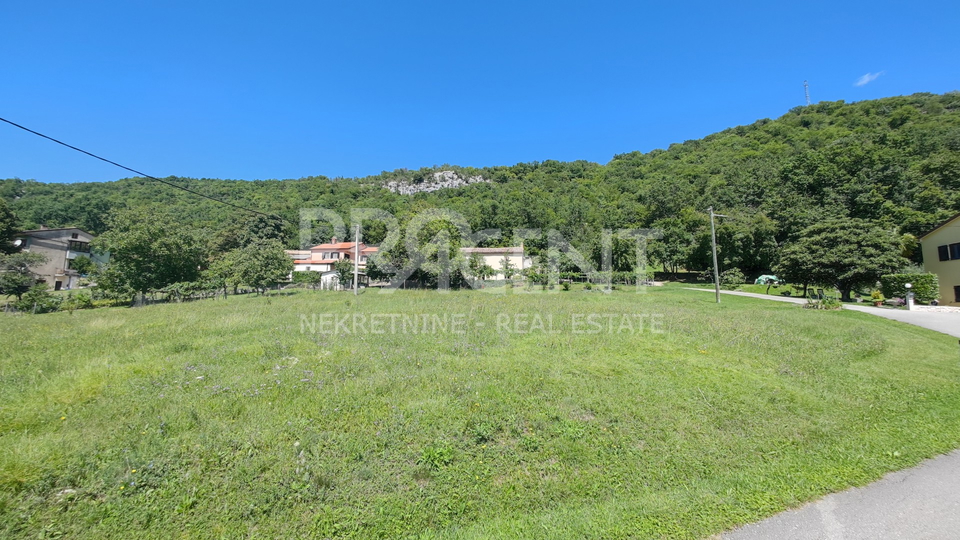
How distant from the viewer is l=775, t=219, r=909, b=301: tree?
2056 centimetres

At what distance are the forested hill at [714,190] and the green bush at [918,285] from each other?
19.1 meters

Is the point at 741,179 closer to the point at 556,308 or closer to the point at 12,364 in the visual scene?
A: the point at 556,308

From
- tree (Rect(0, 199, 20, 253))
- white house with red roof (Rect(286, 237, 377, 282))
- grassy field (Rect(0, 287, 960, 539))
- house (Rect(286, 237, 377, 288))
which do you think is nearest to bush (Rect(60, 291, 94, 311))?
house (Rect(286, 237, 377, 288))

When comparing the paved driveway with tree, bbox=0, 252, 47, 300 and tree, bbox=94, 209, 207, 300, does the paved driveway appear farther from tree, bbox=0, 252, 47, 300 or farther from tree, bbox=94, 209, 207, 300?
tree, bbox=0, 252, 47, 300

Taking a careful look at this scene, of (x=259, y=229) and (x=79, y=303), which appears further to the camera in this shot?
(x=259, y=229)

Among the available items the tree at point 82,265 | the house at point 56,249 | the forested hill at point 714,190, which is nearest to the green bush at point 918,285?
the forested hill at point 714,190

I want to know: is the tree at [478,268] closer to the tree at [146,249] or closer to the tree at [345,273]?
the tree at [345,273]

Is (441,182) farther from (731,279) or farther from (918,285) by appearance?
(918,285)

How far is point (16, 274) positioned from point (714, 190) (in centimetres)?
7882

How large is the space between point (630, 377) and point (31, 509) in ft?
24.7

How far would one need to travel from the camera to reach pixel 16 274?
30.4 m

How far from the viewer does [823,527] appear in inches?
117

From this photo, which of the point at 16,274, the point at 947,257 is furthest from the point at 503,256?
the point at 16,274

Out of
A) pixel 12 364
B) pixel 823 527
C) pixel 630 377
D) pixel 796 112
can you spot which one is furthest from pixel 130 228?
pixel 796 112
